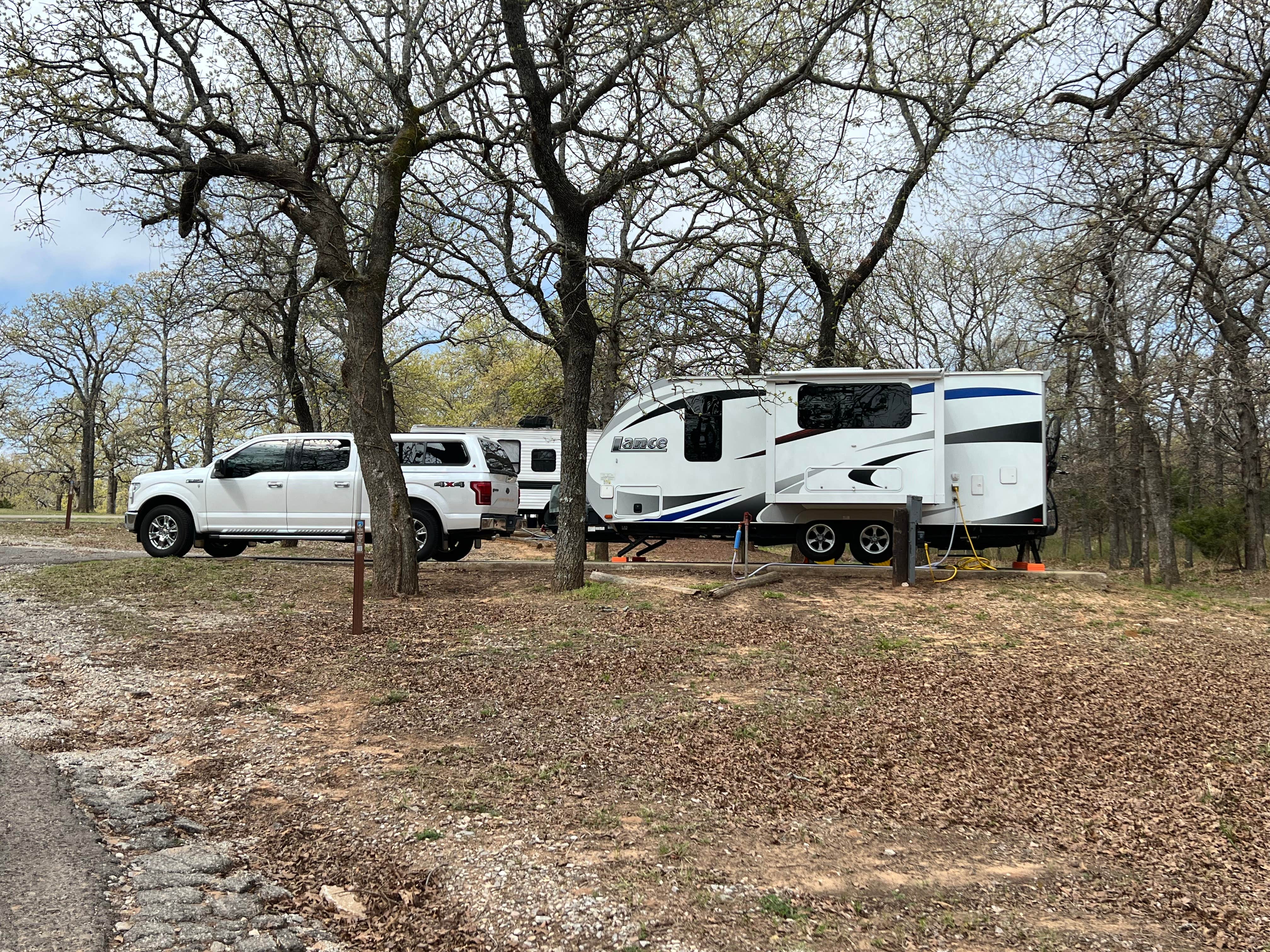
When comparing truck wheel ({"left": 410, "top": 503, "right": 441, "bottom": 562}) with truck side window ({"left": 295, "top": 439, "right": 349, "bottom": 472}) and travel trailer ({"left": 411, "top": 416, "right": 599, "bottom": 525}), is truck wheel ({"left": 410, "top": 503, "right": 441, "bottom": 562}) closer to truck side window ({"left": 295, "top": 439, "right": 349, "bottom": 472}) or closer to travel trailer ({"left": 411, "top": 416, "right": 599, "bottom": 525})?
truck side window ({"left": 295, "top": 439, "right": 349, "bottom": 472})

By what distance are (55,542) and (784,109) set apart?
17.2m

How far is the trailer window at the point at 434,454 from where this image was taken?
14.0 m

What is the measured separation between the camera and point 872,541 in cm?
1359

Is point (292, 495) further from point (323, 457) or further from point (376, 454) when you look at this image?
point (376, 454)

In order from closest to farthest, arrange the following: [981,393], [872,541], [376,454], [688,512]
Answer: [376,454], [981,393], [872,541], [688,512]

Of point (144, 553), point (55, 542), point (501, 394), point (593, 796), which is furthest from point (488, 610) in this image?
point (501, 394)

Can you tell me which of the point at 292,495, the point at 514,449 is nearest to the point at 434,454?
the point at 292,495

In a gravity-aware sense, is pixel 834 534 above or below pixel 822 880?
above

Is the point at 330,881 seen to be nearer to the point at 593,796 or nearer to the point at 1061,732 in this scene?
the point at 593,796

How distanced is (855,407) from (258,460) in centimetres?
898

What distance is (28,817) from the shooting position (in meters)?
4.09

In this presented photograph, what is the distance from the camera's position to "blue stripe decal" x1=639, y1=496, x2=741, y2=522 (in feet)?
45.3

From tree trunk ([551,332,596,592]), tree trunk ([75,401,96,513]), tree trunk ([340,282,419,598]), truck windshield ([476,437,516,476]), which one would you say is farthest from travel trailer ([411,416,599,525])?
tree trunk ([75,401,96,513])

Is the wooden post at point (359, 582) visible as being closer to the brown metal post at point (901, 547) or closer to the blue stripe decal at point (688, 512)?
the blue stripe decal at point (688, 512)
